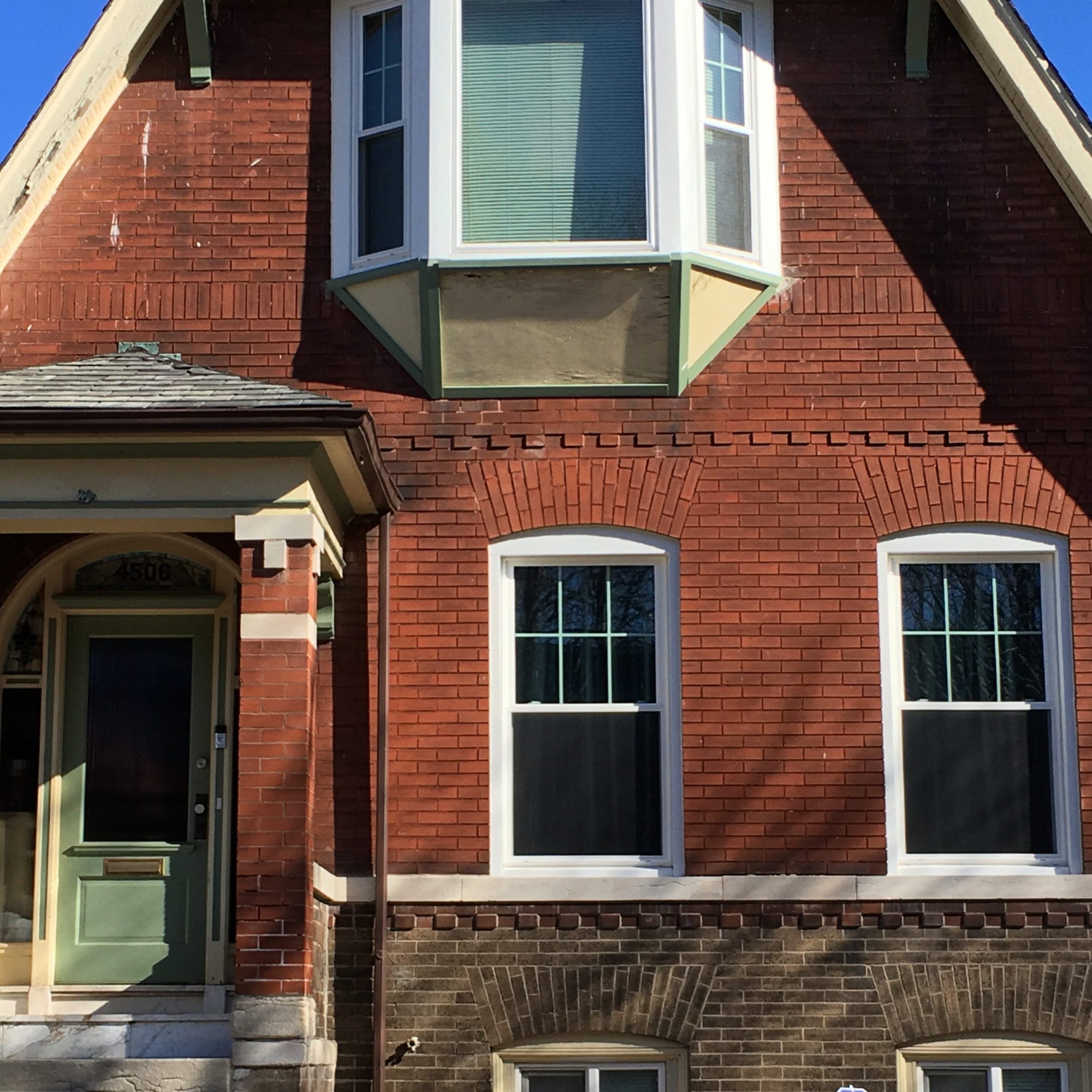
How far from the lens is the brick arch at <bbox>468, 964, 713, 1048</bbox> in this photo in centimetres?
1031

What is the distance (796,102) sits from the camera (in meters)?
11.7

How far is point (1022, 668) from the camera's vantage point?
36.0 ft

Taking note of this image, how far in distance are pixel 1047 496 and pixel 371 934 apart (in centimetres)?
494

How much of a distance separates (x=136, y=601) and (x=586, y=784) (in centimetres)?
302

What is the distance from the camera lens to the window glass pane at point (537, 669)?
1095cm

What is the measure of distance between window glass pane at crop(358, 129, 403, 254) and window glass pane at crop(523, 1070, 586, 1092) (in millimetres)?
5205

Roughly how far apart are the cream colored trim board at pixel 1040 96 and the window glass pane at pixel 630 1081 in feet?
18.5

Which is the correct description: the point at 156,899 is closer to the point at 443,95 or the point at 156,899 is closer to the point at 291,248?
the point at 291,248

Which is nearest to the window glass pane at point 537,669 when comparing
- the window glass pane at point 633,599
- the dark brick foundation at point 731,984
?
the window glass pane at point 633,599

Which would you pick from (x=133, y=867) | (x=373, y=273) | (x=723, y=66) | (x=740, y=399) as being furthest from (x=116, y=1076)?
(x=723, y=66)

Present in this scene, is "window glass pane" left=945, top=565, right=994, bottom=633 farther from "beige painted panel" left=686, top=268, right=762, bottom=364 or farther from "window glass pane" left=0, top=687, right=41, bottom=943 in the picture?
"window glass pane" left=0, top=687, right=41, bottom=943

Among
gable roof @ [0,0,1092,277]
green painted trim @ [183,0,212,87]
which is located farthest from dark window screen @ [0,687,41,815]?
green painted trim @ [183,0,212,87]

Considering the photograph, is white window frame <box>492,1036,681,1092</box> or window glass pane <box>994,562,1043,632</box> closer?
white window frame <box>492,1036,681,1092</box>

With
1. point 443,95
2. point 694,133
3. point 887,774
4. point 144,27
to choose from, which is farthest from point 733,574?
point 144,27
